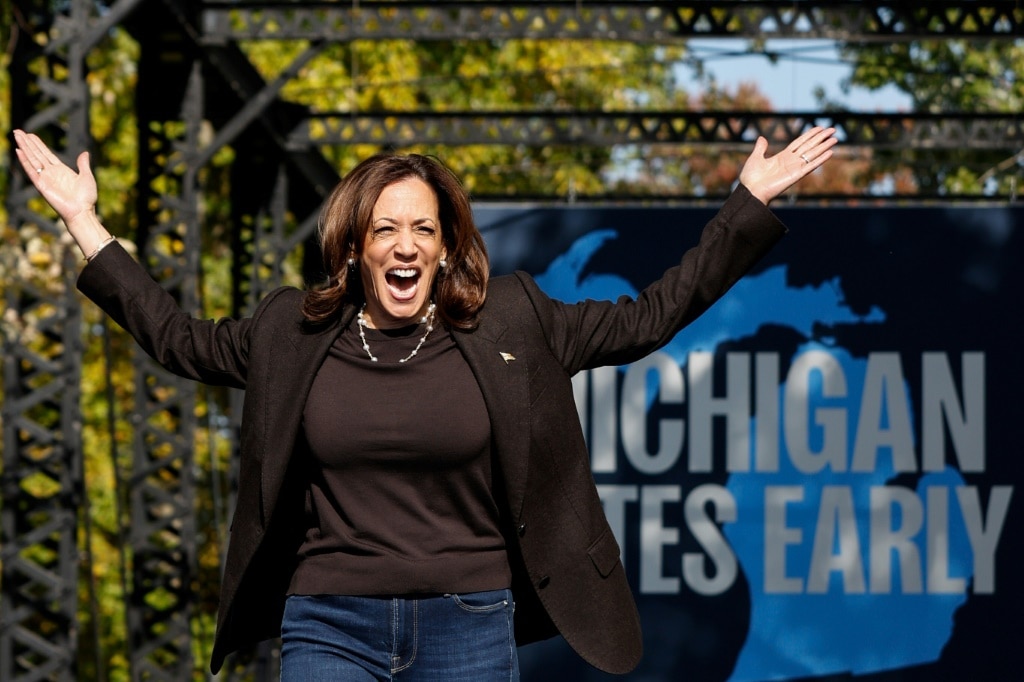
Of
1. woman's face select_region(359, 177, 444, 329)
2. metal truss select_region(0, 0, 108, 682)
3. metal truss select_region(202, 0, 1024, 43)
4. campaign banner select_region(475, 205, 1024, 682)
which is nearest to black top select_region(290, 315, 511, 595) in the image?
woman's face select_region(359, 177, 444, 329)

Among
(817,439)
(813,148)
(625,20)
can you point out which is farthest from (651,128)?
(813,148)

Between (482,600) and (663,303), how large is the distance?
79 cm

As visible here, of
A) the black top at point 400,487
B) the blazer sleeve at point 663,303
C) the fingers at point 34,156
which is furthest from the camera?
the fingers at point 34,156

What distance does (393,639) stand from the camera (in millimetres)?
3322

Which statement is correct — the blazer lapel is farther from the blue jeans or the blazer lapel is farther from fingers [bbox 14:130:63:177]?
fingers [bbox 14:130:63:177]

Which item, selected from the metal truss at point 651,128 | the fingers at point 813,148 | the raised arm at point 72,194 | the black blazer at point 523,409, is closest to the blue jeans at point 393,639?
the black blazer at point 523,409

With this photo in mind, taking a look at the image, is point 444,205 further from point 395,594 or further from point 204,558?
point 204,558

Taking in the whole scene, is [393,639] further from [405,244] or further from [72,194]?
[72,194]

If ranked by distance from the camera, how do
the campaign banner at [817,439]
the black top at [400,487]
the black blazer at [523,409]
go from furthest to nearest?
the campaign banner at [817,439]
the black blazer at [523,409]
the black top at [400,487]

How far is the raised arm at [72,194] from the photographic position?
3775mm

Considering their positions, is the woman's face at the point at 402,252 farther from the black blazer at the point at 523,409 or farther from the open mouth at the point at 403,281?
the black blazer at the point at 523,409

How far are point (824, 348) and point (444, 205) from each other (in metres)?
6.48

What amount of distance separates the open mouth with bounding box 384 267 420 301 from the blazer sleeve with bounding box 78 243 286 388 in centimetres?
36

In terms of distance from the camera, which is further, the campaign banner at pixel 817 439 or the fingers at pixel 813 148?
the campaign banner at pixel 817 439
